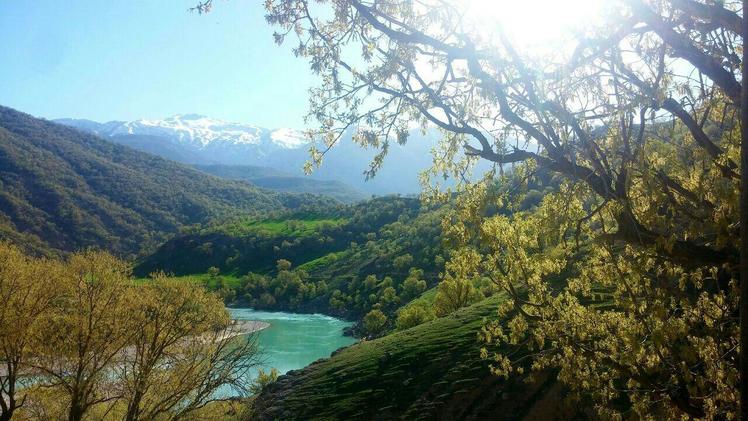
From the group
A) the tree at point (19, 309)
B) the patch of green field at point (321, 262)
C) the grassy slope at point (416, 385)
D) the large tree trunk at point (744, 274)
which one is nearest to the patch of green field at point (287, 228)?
the patch of green field at point (321, 262)

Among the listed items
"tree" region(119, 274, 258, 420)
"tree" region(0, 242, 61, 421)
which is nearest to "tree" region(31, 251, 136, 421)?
"tree" region(0, 242, 61, 421)

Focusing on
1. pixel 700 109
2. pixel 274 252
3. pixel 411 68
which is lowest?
pixel 274 252

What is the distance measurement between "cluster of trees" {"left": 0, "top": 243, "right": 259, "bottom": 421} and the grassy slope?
8868 mm

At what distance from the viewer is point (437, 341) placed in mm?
36438

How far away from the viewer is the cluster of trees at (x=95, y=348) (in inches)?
888

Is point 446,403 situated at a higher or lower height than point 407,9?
lower

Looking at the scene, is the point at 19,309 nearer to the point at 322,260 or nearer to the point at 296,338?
the point at 296,338

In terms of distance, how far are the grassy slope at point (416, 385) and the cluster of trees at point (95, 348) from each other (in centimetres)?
887

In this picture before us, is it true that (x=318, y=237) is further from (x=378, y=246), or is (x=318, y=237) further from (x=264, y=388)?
(x=264, y=388)

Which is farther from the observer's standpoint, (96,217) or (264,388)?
(96,217)

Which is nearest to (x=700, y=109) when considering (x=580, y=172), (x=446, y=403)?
(x=580, y=172)

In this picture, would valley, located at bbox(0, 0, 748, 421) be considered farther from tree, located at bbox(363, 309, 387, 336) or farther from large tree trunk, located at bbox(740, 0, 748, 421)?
tree, located at bbox(363, 309, 387, 336)

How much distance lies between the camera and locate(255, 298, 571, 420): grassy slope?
2447 cm

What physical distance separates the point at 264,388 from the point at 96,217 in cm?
18217
